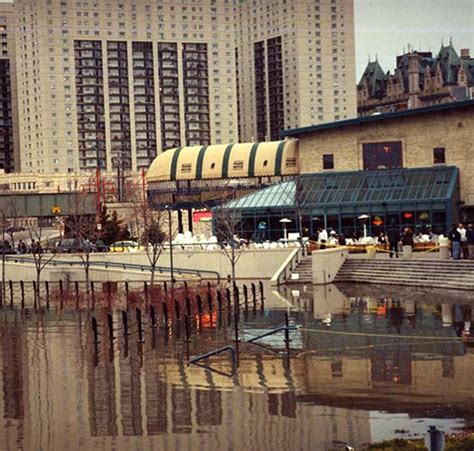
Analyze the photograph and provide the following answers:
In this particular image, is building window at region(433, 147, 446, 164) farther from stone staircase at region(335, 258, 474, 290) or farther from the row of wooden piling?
the row of wooden piling

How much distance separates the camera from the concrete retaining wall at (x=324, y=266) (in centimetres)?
6228

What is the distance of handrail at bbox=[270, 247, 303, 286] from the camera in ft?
208

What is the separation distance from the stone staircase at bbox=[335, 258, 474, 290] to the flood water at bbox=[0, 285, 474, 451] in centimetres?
961

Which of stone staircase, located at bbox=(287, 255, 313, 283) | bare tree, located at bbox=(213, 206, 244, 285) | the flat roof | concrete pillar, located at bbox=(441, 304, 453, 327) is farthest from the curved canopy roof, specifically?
concrete pillar, located at bbox=(441, 304, 453, 327)

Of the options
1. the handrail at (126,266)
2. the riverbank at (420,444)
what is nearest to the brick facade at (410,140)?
the handrail at (126,266)

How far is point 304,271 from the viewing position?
64938mm

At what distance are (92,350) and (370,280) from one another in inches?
1041

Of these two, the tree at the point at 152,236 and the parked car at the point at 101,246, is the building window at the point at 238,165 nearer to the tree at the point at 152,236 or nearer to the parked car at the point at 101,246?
the tree at the point at 152,236

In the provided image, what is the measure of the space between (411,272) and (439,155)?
65.4 feet

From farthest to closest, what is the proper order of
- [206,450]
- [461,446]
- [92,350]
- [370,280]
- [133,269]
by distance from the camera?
[133,269], [370,280], [92,350], [206,450], [461,446]

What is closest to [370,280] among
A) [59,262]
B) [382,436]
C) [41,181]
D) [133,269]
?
[133,269]

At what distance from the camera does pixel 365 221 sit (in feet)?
246

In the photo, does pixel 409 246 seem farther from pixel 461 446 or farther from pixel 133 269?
pixel 461 446

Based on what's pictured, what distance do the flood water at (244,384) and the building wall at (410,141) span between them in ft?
107
